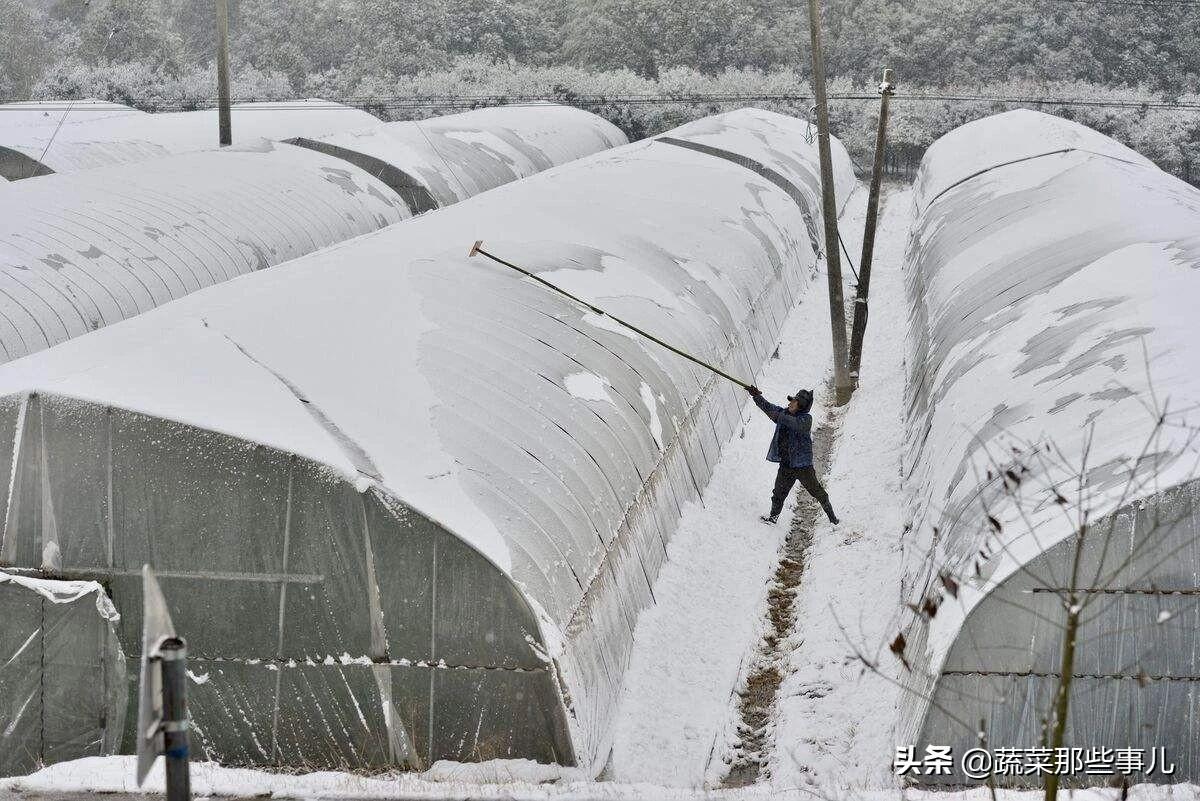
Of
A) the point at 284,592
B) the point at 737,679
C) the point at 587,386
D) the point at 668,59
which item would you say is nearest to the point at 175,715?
the point at 284,592

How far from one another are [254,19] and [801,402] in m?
58.2

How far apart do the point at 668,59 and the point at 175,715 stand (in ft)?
171

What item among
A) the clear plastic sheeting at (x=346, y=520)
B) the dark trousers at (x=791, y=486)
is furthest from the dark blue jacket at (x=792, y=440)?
the clear plastic sheeting at (x=346, y=520)

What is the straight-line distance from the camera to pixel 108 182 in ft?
58.0

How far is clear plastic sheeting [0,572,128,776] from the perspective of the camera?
8125 millimetres

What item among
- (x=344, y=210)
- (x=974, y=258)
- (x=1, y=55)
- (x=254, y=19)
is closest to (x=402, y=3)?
(x=254, y=19)

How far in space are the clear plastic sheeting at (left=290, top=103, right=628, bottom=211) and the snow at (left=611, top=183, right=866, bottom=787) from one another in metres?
9.92

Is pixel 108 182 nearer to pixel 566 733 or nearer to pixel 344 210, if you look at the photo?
pixel 344 210

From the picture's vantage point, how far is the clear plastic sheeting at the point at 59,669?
320 inches

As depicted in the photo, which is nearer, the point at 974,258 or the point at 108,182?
the point at 974,258

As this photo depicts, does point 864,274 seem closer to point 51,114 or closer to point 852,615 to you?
point 852,615

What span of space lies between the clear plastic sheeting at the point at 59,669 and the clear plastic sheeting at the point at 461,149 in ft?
49.5

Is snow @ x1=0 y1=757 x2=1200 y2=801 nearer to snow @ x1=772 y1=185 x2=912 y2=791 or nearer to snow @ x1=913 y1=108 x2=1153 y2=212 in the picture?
snow @ x1=772 y1=185 x2=912 y2=791

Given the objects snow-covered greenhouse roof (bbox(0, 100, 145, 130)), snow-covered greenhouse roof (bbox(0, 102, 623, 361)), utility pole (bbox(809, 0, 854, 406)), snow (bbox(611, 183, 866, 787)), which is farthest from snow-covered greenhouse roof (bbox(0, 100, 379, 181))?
snow (bbox(611, 183, 866, 787))
